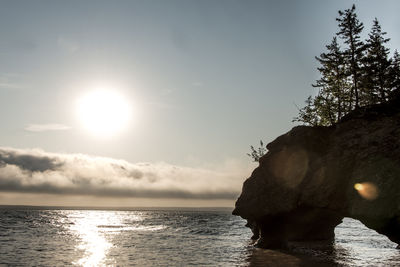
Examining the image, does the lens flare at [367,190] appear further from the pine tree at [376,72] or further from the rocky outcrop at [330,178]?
the pine tree at [376,72]

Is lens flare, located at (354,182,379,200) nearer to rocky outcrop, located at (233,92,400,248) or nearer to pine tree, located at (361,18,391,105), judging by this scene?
rocky outcrop, located at (233,92,400,248)

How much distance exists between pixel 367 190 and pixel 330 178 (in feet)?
13.5

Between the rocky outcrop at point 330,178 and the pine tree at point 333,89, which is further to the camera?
the pine tree at point 333,89

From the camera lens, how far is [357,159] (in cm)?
2517

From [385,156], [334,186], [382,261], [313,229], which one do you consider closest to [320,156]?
[334,186]

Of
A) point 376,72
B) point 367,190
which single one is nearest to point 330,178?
point 367,190

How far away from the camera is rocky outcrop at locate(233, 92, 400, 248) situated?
22172 millimetres

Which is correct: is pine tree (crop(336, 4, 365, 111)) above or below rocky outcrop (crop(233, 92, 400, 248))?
above

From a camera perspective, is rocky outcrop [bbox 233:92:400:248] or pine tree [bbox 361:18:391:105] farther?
pine tree [bbox 361:18:391:105]

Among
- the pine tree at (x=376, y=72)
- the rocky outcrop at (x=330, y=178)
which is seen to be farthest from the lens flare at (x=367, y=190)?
the pine tree at (x=376, y=72)

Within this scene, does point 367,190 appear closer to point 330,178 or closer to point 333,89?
point 330,178

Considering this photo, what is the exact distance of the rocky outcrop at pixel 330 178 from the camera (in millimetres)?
22172

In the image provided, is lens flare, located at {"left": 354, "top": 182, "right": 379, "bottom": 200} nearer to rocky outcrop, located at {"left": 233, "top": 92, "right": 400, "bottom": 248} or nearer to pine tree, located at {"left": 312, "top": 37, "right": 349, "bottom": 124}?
rocky outcrop, located at {"left": 233, "top": 92, "right": 400, "bottom": 248}

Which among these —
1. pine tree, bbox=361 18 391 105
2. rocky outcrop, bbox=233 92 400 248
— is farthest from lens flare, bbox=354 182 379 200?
pine tree, bbox=361 18 391 105
